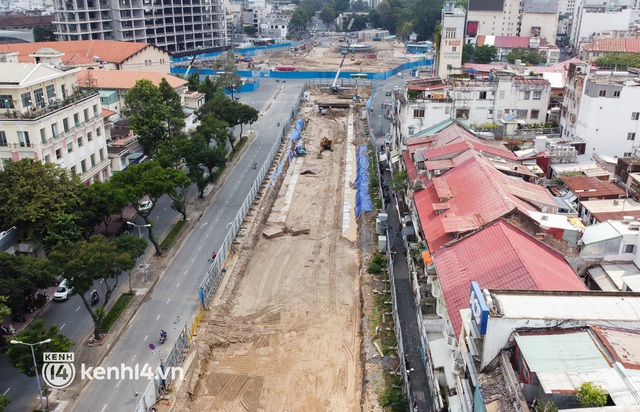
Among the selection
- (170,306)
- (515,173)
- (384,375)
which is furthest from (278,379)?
(515,173)

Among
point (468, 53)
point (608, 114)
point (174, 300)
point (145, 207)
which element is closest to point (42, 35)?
point (468, 53)

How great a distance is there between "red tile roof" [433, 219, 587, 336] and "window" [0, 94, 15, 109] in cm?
4579

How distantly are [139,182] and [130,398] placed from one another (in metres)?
25.4

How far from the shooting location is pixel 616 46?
113375 mm

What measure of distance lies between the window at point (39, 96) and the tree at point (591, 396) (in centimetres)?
5852

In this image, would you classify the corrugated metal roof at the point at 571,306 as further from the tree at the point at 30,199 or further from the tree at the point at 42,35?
the tree at the point at 42,35

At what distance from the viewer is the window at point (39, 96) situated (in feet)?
195

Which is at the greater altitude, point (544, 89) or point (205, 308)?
point (544, 89)

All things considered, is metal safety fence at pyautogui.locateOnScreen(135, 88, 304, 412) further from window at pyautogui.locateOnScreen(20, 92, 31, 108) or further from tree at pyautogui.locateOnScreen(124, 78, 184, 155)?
window at pyautogui.locateOnScreen(20, 92, 31, 108)

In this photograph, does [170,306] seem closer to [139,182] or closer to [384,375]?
[139,182]

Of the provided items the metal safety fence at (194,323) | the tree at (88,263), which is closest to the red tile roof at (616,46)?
the metal safety fence at (194,323)

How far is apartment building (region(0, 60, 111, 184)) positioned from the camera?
5644 centimetres

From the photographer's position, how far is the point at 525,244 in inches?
1529

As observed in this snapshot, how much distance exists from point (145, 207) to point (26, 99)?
1697 centimetres
